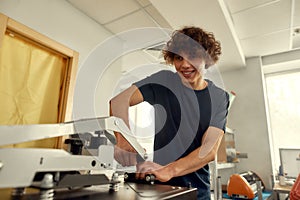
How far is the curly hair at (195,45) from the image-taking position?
0.92 meters

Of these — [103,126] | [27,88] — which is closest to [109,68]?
[27,88]

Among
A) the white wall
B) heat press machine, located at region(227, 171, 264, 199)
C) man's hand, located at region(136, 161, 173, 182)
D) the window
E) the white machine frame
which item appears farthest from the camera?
the window

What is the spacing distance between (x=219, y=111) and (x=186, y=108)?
137 mm

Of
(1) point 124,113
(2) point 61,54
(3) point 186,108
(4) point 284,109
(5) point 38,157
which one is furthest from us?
(4) point 284,109

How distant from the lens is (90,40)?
1.87 m

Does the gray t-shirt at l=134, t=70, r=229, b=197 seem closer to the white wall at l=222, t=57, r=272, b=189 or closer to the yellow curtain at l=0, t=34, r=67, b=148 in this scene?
the yellow curtain at l=0, t=34, r=67, b=148

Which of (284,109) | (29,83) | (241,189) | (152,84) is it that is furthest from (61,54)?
(284,109)

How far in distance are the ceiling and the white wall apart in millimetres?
423

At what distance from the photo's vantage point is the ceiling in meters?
1.65

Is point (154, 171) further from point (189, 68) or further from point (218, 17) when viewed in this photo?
point (218, 17)

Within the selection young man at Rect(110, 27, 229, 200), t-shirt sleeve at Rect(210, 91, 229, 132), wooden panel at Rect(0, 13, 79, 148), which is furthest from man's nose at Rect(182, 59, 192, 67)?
wooden panel at Rect(0, 13, 79, 148)

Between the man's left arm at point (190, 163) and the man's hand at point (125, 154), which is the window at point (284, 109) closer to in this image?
the man's left arm at point (190, 163)

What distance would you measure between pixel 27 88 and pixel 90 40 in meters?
0.70

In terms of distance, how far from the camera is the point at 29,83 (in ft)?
4.75
